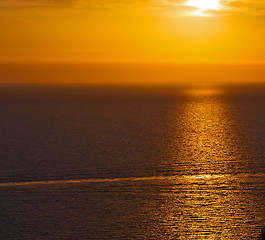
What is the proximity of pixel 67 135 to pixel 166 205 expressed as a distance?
1014cm

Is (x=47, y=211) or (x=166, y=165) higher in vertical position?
(x=47, y=211)

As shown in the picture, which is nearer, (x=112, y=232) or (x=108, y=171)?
(x=112, y=232)

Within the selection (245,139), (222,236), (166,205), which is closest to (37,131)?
(245,139)

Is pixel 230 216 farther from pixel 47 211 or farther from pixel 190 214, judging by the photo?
pixel 47 211

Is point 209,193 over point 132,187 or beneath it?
over

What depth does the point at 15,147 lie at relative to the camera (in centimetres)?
1488

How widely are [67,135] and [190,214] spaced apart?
1072 cm

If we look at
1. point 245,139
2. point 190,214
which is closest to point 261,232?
point 190,214

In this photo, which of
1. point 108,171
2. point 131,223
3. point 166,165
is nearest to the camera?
point 131,223

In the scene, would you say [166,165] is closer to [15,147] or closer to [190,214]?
[190,214]

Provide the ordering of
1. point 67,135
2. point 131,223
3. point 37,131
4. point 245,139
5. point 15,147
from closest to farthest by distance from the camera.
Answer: point 131,223 → point 15,147 → point 245,139 → point 67,135 → point 37,131

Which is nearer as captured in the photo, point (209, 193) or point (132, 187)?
point (209, 193)

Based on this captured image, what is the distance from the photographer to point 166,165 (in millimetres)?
11703

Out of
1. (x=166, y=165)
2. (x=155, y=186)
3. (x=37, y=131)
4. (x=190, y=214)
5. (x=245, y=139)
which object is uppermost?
(x=190, y=214)
